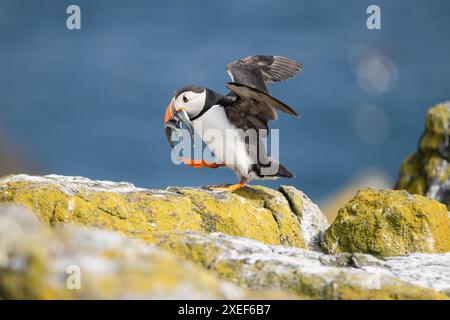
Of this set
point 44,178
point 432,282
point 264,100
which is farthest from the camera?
point 264,100

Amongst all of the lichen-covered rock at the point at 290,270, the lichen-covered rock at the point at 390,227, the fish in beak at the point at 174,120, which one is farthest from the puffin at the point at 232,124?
the lichen-covered rock at the point at 290,270

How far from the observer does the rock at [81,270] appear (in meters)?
4.04

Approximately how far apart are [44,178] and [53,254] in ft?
12.2

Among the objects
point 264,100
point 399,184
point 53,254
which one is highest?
point 264,100

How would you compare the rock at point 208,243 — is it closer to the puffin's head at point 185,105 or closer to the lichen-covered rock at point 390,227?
the lichen-covered rock at point 390,227

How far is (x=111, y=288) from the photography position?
4008 mm

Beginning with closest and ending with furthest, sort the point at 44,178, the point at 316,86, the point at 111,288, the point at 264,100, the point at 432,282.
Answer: the point at 111,288, the point at 432,282, the point at 44,178, the point at 264,100, the point at 316,86

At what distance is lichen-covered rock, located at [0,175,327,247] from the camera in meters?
6.99

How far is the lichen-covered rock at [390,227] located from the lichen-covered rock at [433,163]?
447 cm

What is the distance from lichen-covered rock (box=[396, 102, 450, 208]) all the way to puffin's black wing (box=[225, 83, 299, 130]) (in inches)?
181

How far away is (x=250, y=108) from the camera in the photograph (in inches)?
352

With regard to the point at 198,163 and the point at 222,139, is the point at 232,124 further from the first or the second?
the point at 198,163
